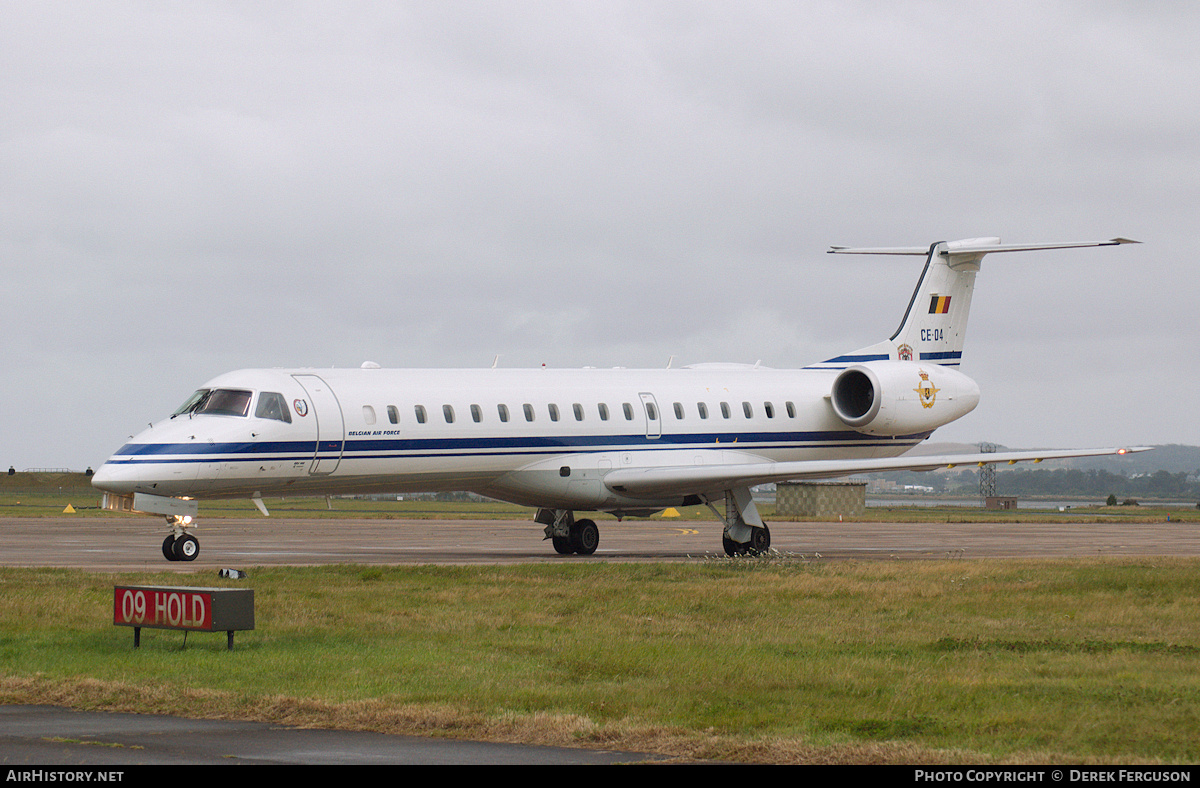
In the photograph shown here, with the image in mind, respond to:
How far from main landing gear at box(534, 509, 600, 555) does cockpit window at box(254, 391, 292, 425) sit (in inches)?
308

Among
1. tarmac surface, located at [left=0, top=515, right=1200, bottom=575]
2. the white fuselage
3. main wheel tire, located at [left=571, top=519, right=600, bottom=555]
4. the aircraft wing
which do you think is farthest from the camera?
main wheel tire, located at [left=571, top=519, right=600, bottom=555]

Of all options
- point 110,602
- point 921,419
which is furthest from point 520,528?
point 110,602

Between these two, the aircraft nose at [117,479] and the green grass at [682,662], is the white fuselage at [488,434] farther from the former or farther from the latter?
the green grass at [682,662]

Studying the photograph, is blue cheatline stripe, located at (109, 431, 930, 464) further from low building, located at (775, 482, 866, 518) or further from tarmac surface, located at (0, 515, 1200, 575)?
low building, located at (775, 482, 866, 518)

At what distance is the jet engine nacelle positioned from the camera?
3509cm

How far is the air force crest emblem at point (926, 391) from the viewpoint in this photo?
35.8 m

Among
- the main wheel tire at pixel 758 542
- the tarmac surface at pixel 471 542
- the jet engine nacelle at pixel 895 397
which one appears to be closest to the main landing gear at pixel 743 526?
the main wheel tire at pixel 758 542

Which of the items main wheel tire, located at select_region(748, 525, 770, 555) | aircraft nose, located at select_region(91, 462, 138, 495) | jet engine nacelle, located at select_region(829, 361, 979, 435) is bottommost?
main wheel tire, located at select_region(748, 525, 770, 555)

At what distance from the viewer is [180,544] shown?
2736cm

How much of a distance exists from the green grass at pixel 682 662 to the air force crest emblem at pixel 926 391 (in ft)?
41.2

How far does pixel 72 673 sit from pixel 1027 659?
32.0 ft

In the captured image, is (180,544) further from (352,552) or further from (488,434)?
(488,434)

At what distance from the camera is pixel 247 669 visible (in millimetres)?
14312

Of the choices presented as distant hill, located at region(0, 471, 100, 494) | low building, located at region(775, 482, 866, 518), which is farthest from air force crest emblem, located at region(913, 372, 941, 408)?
distant hill, located at region(0, 471, 100, 494)
